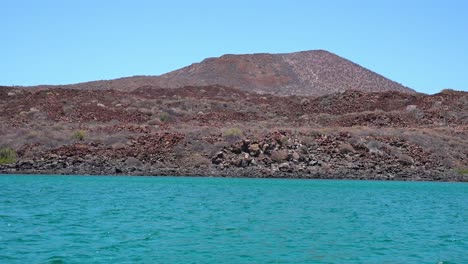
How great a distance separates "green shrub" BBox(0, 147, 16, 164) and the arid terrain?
74mm

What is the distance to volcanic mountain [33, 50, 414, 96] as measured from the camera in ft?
340

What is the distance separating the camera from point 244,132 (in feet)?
181

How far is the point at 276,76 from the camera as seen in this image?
11256 centimetres

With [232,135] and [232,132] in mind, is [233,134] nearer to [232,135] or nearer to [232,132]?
[232,135]

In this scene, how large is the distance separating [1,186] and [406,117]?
4368cm

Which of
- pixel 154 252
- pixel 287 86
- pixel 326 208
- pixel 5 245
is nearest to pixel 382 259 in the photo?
pixel 154 252

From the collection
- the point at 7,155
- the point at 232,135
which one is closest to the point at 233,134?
the point at 232,135

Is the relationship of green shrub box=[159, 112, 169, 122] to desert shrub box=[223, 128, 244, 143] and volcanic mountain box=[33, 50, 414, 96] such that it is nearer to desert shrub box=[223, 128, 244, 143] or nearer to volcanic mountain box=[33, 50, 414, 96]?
desert shrub box=[223, 128, 244, 143]

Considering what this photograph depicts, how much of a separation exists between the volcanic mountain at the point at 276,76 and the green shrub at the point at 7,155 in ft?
154

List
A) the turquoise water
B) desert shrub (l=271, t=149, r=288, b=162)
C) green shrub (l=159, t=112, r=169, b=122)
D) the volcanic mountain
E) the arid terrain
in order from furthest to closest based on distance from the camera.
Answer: the volcanic mountain < green shrub (l=159, t=112, r=169, b=122) < desert shrub (l=271, t=149, r=288, b=162) < the arid terrain < the turquoise water

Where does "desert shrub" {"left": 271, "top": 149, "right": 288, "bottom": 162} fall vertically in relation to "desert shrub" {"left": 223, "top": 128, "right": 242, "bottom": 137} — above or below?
below

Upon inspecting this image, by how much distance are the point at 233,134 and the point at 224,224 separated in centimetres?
3094

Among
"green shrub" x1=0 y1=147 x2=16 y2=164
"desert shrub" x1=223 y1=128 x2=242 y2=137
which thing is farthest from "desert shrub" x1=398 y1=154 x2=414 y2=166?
"green shrub" x1=0 y1=147 x2=16 y2=164

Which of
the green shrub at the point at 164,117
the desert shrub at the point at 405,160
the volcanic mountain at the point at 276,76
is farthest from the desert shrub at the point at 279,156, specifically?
the volcanic mountain at the point at 276,76
